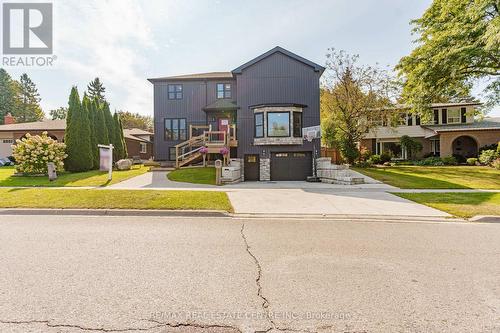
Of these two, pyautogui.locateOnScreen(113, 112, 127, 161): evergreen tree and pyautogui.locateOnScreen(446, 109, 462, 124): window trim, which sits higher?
pyautogui.locateOnScreen(446, 109, 462, 124): window trim

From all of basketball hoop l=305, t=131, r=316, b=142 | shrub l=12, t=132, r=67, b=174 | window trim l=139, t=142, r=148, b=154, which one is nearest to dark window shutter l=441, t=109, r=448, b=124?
basketball hoop l=305, t=131, r=316, b=142

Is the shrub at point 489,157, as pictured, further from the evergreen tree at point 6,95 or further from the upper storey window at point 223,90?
the evergreen tree at point 6,95

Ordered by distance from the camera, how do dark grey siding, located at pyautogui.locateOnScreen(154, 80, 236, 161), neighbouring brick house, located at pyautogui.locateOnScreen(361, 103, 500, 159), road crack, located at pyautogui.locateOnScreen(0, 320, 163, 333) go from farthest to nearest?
neighbouring brick house, located at pyautogui.locateOnScreen(361, 103, 500, 159) < dark grey siding, located at pyautogui.locateOnScreen(154, 80, 236, 161) < road crack, located at pyautogui.locateOnScreen(0, 320, 163, 333)

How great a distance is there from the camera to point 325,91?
1125 inches

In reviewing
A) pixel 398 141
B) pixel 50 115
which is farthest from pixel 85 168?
pixel 50 115

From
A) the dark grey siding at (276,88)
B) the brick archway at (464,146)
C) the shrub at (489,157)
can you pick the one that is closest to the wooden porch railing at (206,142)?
the dark grey siding at (276,88)

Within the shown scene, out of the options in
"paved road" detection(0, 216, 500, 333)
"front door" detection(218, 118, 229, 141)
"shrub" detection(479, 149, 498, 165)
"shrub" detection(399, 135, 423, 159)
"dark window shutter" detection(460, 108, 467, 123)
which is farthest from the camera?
"dark window shutter" detection(460, 108, 467, 123)

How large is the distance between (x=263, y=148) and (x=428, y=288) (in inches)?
638

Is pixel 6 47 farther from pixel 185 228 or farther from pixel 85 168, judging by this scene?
pixel 185 228

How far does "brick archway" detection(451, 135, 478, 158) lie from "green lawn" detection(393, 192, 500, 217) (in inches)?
940

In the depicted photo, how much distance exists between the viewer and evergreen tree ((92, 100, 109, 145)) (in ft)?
80.9

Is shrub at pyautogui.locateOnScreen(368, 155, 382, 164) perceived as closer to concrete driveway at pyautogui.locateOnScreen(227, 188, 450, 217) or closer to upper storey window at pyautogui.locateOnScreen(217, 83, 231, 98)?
upper storey window at pyautogui.locateOnScreen(217, 83, 231, 98)

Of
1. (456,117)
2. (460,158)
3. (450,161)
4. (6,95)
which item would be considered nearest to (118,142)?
(450,161)

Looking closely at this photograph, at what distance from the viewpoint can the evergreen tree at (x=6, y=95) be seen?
198 ft
